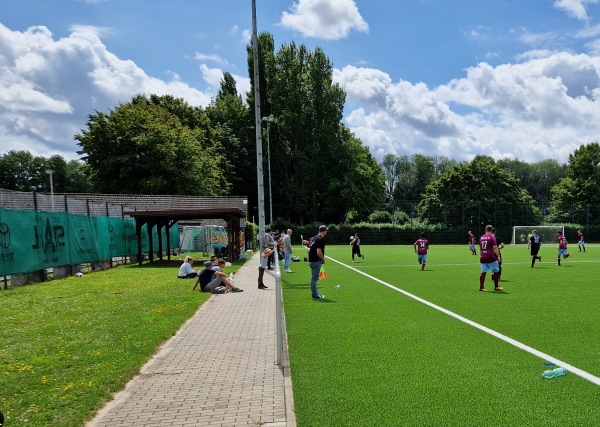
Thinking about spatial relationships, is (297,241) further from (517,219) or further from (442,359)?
(442,359)

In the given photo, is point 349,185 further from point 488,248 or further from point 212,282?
point 212,282

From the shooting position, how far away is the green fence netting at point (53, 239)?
13773 millimetres

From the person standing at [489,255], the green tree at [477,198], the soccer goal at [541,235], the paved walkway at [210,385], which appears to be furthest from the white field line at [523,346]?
the green tree at [477,198]

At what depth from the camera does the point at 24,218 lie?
1476 centimetres

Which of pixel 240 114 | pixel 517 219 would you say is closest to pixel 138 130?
pixel 240 114

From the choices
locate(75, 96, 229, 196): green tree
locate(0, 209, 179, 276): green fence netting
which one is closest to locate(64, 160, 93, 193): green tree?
locate(75, 96, 229, 196): green tree

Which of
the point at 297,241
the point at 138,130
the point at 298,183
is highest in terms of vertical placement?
the point at 138,130

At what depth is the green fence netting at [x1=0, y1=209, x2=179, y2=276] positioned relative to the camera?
1377cm

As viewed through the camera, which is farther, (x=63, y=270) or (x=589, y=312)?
(x=63, y=270)

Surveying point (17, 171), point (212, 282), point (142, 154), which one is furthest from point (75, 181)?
point (212, 282)

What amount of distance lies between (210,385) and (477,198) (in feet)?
214

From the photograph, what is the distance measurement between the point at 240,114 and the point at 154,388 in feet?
203

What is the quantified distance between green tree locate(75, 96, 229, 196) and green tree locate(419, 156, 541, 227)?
103 feet

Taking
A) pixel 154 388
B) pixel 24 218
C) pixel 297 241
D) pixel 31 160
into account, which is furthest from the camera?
pixel 31 160
